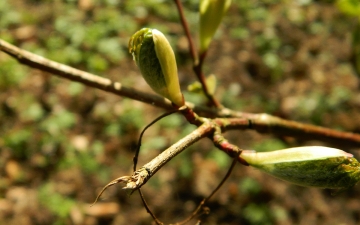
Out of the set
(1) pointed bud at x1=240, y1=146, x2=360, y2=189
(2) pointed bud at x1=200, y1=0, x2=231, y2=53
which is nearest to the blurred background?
(2) pointed bud at x1=200, y1=0, x2=231, y2=53

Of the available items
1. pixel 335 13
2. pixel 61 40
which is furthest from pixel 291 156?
pixel 335 13

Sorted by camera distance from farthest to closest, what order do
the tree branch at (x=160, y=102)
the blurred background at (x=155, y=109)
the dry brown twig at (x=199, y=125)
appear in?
the blurred background at (x=155, y=109) < the tree branch at (x=160, y=102) < the dry brown twig at (x=199, y=125)

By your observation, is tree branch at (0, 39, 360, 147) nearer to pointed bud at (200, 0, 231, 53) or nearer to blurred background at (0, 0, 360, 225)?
pointed bud at (200, 0, 231, 53)

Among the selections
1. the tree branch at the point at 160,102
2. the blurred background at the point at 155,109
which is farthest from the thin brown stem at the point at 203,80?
the blurred background at the point at 155,109

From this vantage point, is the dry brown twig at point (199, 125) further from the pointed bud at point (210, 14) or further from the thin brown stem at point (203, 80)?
the pointed bud at point (210, 14)

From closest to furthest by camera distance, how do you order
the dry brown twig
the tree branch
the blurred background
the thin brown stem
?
1. the dry brown twig
2. the tree branch
3. the thin brown stem
4. the blurred background

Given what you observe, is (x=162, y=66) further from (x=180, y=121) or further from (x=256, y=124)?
(x=180, y=121)
